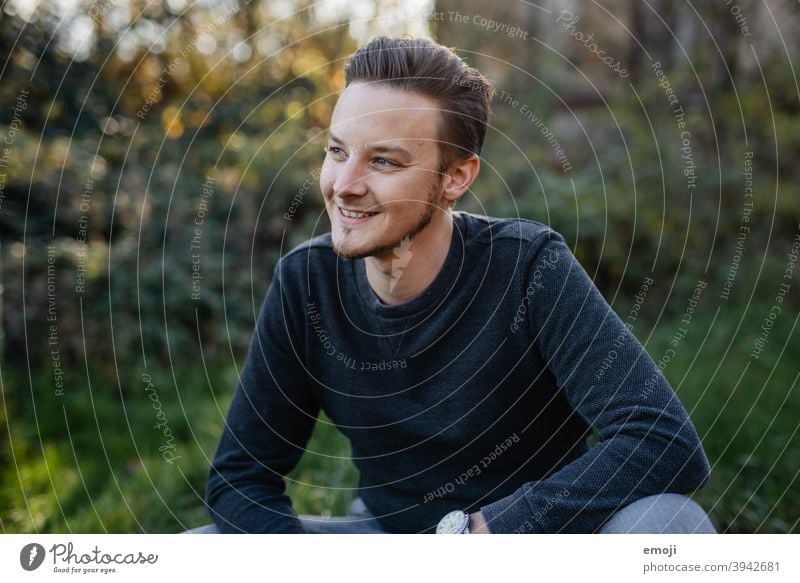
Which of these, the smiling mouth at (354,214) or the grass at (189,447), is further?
the grass at (189,447)

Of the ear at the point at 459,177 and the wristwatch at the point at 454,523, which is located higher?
the ear at the point at 459,177

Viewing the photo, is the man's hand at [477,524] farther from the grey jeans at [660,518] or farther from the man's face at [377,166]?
the man's face at [377,166]

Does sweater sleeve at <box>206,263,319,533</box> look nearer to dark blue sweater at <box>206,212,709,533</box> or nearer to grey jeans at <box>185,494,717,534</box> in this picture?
dark blue sweater at <box>206,212,709,533</box>

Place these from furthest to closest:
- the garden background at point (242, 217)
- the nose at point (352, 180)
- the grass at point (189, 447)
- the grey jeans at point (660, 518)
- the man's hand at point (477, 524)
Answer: the garden background at point (242, 217) < the grass at point (189, 447) < the nose at point (352, 180) < the man's hand at point (477, 524) < the grey jeans at point (660, 518)

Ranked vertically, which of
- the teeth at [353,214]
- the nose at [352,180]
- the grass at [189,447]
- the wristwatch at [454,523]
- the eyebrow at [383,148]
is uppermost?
the eyebrow at [383,148]

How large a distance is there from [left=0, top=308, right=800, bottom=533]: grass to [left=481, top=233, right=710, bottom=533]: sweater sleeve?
0.96 meters

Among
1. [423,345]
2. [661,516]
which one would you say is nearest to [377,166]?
[423,345]

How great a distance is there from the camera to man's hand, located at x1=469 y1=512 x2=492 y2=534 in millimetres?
1538

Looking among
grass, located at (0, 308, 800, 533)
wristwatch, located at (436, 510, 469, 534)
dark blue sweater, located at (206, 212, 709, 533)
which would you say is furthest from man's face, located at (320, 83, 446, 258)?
grass, located at (0, 308, 800, 533)

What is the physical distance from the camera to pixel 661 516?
55.5 inches

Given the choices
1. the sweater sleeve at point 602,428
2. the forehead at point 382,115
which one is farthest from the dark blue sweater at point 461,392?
the forehead at point 382,115

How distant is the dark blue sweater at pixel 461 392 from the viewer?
4.81 feet

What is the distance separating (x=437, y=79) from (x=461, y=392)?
28.1 inches
